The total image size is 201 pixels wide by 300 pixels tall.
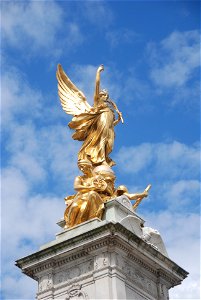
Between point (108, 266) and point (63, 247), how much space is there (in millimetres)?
1718

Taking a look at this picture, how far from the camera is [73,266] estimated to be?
1925cm

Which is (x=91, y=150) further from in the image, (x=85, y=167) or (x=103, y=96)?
(x=103, y=96)

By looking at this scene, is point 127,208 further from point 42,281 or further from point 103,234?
point 42,281

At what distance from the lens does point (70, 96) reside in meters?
24.1

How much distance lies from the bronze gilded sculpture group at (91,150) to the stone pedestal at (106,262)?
554 mm

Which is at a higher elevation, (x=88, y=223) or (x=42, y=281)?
(x=88, y=223)

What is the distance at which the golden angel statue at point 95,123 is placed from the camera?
22328mm

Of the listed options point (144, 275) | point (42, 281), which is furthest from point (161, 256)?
point (42, 281)

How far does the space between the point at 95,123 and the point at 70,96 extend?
74.3 inches

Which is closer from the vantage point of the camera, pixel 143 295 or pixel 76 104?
pixel 143 295

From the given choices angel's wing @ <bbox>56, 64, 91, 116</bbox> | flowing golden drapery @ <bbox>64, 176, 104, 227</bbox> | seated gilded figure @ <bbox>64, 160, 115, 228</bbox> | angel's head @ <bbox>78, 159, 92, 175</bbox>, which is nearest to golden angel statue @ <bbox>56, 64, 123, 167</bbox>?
angel's wing @ <bbox>56, 64, 91, 116</bbox>

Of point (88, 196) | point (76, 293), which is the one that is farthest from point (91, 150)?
point (76, 293)

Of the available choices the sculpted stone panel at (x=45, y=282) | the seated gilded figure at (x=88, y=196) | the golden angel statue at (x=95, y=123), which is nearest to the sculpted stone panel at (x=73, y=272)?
the sculpted stone panel at (x=45, y=282)

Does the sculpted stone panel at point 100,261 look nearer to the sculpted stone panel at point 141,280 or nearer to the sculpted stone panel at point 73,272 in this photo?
the sculpted stone panel at point 73,272
